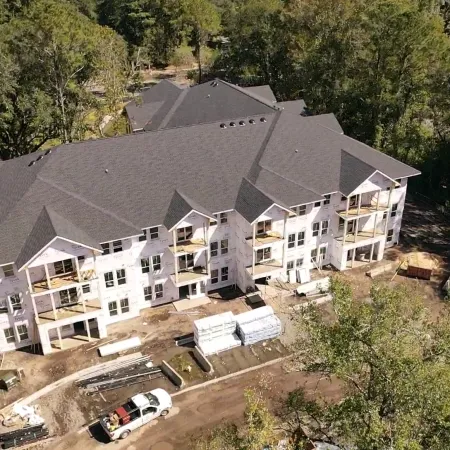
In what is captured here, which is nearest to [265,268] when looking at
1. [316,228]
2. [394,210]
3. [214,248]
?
[214,248]

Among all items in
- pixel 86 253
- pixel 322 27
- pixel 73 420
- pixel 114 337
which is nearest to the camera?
pixel 73 420

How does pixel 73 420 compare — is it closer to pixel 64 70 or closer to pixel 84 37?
pixel 64 70

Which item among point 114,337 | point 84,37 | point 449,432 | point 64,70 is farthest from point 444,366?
point 84,37

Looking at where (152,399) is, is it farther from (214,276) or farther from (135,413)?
(214,276)

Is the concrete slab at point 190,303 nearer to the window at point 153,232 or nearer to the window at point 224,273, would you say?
the window at point 224,273

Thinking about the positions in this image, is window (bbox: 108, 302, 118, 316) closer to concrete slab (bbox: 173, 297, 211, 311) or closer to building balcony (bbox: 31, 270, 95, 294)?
building balcony (bbox: 31, 270, 95, 294)
